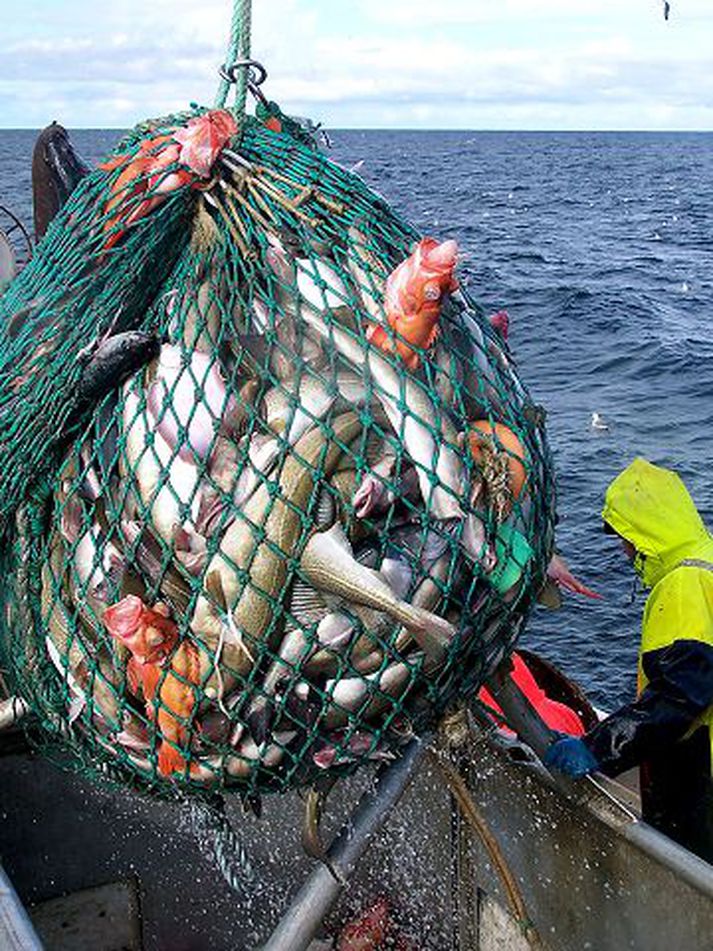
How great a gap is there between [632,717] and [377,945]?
1414mm

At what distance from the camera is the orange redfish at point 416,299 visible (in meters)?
2.72

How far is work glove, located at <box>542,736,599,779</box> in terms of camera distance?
12.5 ft

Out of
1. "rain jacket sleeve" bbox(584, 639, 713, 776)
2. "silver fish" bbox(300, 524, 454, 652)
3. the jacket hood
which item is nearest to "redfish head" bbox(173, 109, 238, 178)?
"silver fish" bbox(300, 524, 454, 652)

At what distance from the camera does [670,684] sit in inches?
189

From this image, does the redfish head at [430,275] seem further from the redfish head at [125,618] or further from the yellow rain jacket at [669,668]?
the yellow rain jacket at [669,668]

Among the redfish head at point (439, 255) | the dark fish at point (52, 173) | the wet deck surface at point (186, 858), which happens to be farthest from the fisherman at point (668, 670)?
the dark fish at point (52, 173)

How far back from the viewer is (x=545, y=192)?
227 feet

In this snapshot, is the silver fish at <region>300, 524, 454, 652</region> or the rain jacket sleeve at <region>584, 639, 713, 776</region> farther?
the rain jacket sleeve at <region>584, 639, 713, 776</region>

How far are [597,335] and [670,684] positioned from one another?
21.9 meters

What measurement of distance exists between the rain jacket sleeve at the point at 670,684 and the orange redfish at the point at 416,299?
248 centimetres

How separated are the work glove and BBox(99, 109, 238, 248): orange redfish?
2021 millimetres

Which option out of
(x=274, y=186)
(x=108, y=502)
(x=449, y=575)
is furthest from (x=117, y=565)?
(x=274, y=186)

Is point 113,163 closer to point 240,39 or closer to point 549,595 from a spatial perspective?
point 240,39

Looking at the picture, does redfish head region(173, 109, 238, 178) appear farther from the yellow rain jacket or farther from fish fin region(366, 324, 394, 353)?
the yellow rain jacket
